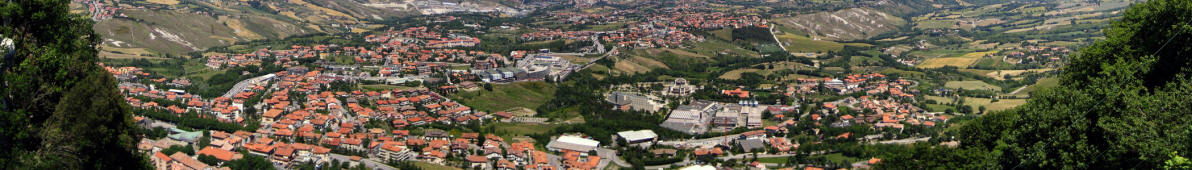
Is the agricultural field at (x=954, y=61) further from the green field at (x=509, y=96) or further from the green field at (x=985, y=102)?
the green field at (x=509, y=96)

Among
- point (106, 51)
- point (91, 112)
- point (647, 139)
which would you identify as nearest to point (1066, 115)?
point (91, 112)

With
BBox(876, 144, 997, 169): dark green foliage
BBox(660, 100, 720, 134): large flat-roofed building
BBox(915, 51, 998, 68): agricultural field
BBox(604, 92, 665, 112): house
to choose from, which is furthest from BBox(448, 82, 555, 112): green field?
BBox(915, 51, 998, 68): agricultural field

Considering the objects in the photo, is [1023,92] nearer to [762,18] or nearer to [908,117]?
[908,117]

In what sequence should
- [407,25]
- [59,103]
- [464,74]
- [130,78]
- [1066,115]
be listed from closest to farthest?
1. [59,103]
2. [1066,115]
3. [130,78]
4. [464,74]
5. [407,25]

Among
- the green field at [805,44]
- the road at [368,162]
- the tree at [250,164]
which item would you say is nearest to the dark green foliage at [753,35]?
the green field at [805,44]

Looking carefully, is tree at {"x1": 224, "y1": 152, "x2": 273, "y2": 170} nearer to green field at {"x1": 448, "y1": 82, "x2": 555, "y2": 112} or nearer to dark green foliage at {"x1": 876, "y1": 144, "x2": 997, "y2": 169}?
green field at {"x1": 448, "y1": 82, "x2": 555, "y2": 112}

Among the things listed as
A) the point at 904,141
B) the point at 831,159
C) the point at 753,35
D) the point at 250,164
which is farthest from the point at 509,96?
the point at 753,35
